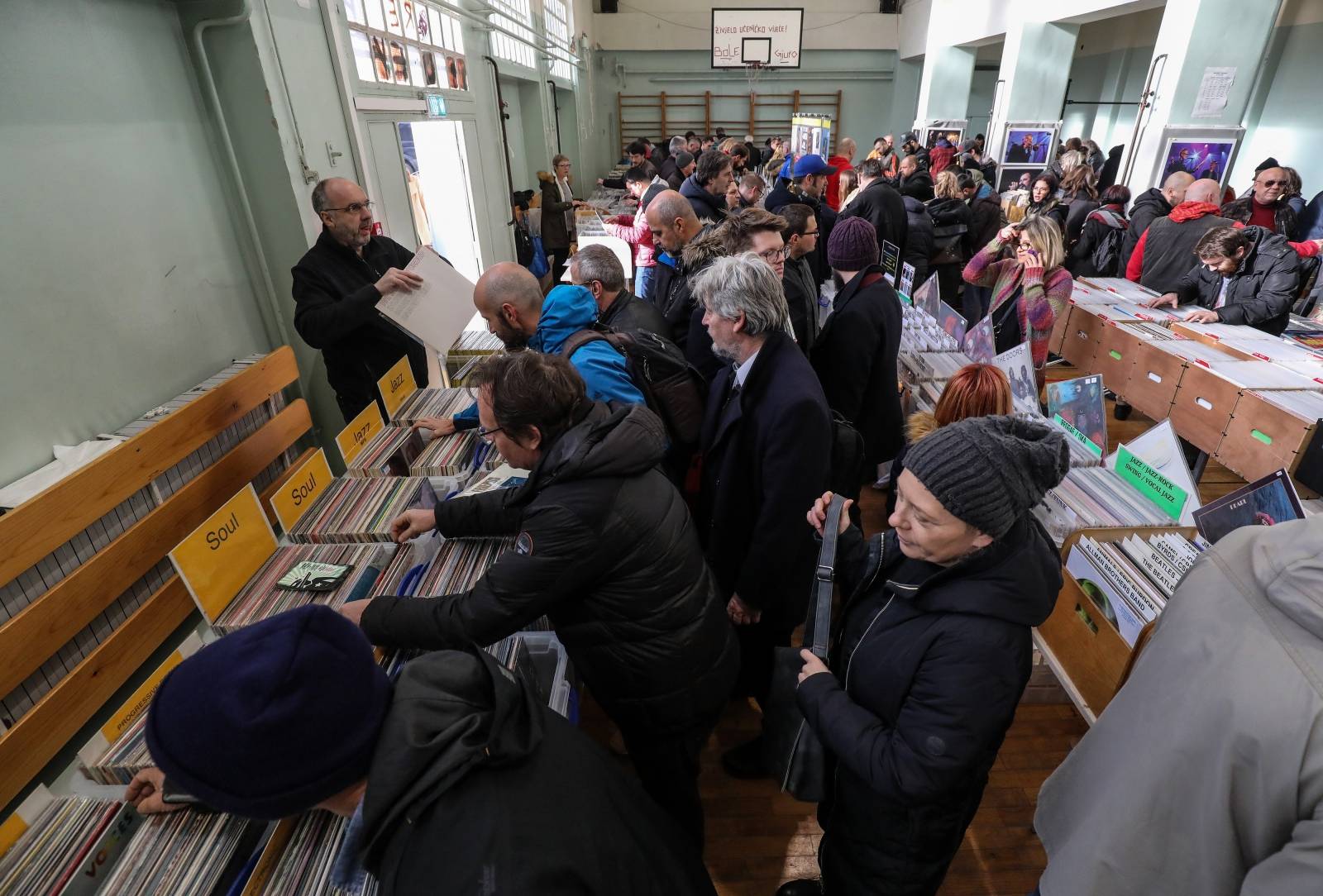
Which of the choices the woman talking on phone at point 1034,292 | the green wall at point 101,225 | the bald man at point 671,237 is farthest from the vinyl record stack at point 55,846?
the woman talking on phone at point 1034,292

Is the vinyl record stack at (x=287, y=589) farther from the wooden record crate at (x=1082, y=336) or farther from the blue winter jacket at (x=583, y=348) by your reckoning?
the wooden record crate at (x=1082, y=336)

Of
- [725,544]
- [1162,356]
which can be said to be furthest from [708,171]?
[725,544]

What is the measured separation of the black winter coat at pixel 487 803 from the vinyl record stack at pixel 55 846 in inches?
27.8

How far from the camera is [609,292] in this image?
2707 mm

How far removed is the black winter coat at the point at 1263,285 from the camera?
12.0 feet

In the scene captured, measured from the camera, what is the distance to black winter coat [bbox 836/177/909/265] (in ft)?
17.3

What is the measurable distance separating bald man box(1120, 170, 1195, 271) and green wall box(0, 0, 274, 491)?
21.5 feet

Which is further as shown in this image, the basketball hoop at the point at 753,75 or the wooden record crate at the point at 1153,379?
the basketball hoop at the point at 753,75

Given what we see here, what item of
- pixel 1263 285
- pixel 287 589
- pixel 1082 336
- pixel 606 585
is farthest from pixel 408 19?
pixel 1263 285

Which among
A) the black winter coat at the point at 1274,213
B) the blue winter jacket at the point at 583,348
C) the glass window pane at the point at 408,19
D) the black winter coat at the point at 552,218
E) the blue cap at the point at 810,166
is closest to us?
the blue winter jacket at the point at 583,348

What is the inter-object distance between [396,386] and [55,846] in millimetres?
1958

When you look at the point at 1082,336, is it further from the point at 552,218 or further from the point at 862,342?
the point at 552,218

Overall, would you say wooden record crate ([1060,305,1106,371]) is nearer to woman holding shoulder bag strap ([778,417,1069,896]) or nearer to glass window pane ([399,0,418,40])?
woman holding shoulder bag strap ([778,417,1069,896])

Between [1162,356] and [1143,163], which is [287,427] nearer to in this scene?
[1162,356]
